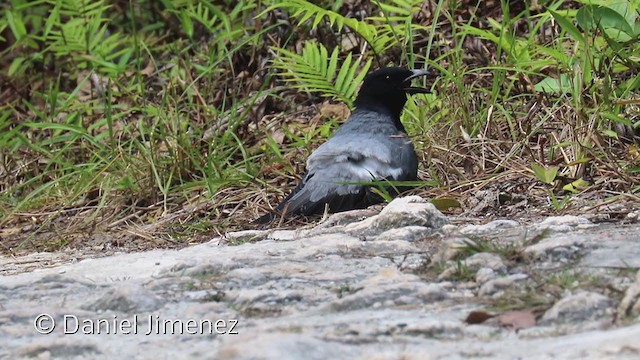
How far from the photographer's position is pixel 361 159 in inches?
200

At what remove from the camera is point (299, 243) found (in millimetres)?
3479

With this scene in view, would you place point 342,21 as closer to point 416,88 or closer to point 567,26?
point 416,88

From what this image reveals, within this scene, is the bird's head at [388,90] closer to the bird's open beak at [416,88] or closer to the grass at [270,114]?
the bird's open beak at [416,88]

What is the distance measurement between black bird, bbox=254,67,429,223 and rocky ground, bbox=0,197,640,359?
1.27 metres

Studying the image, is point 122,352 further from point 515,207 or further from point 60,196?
point 60,196

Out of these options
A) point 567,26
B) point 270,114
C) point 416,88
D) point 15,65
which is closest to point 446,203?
point 567,26

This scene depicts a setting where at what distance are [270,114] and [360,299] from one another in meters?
4.28

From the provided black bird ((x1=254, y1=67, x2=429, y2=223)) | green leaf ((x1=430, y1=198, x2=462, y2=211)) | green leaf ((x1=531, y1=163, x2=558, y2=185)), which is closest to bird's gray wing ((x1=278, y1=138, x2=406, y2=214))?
black bird ((x1=254, y1=67, x2=429, y2=223))

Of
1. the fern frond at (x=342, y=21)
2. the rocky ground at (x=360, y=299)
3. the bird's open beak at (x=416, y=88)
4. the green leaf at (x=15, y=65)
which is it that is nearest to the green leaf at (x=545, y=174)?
the rocky ground at (x=360, y=299)

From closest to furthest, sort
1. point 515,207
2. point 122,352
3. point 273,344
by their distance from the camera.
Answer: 1. point 273,344
2. point 122,352
3. point 515,207

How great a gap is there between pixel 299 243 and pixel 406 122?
254 cm

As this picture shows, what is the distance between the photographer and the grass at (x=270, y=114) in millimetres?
4605

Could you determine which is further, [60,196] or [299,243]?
[60,196]

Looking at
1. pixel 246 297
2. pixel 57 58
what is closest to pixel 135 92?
pixel 57 58
